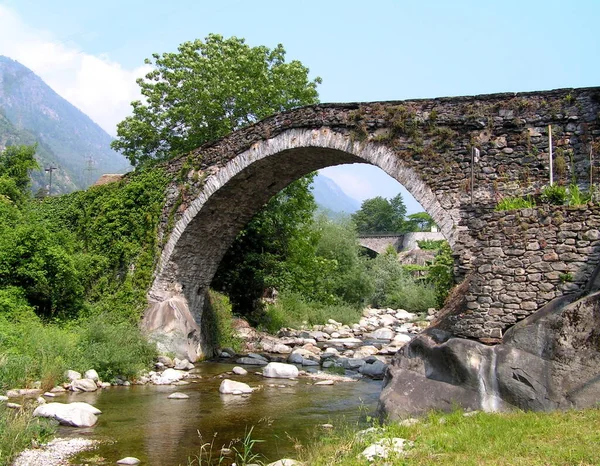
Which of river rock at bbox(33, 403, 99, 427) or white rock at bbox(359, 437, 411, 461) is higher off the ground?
white rock at bbox(359, 437, 411, 461)

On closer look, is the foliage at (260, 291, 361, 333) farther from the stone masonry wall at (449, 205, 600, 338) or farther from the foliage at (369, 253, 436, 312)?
the stone masonry wall at (449, 205, 600, 338)

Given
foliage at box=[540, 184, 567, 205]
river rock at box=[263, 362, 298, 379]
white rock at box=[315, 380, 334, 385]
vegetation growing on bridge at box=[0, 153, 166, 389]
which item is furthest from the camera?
river rock at box=[263, 362, 298, 379]

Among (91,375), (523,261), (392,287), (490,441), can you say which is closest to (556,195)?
(523,261)

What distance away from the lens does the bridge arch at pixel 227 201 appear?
10.4 metres

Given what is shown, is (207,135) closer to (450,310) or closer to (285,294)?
(285,294)

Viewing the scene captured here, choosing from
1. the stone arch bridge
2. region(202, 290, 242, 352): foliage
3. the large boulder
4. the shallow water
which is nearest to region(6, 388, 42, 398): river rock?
the shallow water

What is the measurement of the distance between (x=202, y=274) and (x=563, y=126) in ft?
25.8

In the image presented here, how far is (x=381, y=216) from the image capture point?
5662 cm

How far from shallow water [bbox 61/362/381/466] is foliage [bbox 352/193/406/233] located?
4601 cm

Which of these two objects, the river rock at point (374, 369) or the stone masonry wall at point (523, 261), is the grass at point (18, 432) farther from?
the river rock at point (374, 369)

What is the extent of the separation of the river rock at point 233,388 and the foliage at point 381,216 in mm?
45997

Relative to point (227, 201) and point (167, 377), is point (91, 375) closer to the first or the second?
point (167, 377)

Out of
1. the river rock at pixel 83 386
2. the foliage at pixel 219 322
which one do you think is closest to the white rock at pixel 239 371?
the foliage at pixel 219 322

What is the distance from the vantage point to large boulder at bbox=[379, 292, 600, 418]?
5.59 metres
